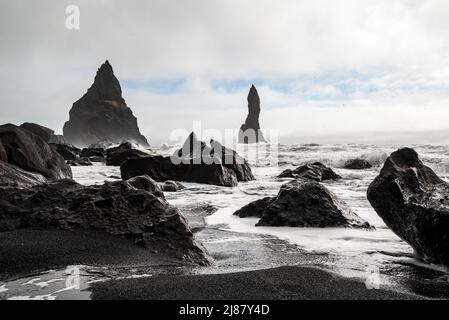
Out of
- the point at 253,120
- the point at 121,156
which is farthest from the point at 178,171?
the point at 253,120

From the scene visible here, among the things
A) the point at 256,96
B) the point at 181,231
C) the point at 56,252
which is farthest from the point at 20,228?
the point at 256,96

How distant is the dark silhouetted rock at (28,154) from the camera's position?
7797 millimetres

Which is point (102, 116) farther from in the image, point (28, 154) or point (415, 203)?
point (415, 203)

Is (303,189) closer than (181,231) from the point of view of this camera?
No

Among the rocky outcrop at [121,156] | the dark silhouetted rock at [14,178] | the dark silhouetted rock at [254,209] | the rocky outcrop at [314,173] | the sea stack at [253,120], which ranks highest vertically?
the sea stack at [253,120]

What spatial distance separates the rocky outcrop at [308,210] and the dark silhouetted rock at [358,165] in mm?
13605

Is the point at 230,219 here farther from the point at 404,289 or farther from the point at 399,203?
the point at 404,289

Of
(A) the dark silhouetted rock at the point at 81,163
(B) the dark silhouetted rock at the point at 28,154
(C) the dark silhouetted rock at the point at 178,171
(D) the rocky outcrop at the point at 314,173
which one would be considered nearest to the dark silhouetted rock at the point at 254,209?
(B) the dark silhouetted rock at the point at 28,154

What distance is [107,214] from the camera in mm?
4137

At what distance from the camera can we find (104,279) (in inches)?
112

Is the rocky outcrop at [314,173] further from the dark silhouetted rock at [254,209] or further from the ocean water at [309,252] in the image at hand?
the dark silhouetted rock at [254,209]

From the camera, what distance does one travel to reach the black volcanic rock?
11.5ft

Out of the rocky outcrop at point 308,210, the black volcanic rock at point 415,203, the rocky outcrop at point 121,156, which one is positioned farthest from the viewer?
the rocky outcrop at point 121,156

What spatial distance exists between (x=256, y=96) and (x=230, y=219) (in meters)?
98.1
